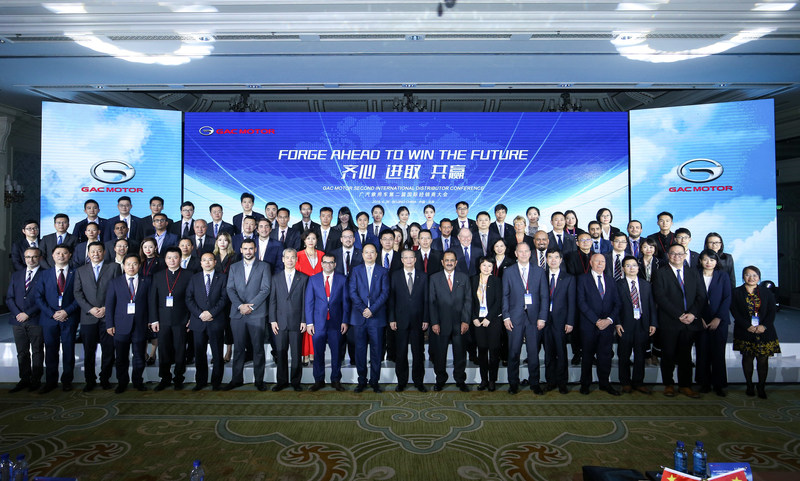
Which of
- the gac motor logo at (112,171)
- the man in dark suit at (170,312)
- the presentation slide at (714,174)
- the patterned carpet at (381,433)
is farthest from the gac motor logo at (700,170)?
the gac motor logo at (112,171)

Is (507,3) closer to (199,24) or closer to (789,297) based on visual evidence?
(199,24)

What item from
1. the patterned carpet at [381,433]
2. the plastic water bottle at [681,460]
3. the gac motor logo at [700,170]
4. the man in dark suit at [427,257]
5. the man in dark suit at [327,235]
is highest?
the gac motor logo at [700,170]

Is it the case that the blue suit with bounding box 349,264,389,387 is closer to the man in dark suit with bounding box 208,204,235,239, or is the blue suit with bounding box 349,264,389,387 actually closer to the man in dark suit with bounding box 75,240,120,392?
the man in dark suit with bounding box 208,204,235,239

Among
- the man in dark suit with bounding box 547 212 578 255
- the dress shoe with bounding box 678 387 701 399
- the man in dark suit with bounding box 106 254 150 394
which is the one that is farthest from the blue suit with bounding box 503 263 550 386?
the man in dark suit with bounding box 106 254 150 394

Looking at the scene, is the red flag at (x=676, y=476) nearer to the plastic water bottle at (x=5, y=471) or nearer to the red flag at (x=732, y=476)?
the red flag at (x=732, y=476)

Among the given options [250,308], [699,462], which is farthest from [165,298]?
[699,462]

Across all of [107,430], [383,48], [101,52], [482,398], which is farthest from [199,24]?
[482,398]

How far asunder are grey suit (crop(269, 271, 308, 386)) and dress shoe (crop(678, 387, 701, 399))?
3631 mm

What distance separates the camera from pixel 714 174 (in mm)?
7051

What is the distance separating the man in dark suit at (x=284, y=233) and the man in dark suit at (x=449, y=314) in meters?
1.92

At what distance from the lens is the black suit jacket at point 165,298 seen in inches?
170

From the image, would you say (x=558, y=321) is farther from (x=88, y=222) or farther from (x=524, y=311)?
(x=88, y=222)

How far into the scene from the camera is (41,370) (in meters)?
4.39

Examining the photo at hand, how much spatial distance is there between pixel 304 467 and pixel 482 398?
1863 mm
